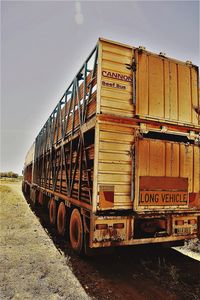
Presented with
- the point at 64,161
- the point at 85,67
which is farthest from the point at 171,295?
the point at 85,67

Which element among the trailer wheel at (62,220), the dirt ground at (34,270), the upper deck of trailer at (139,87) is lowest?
the dirt ground at (34,270)

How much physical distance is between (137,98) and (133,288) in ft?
11.5

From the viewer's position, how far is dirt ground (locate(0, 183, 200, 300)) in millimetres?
3641

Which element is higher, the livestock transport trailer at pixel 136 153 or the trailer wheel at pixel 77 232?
the livestock transport trailer at pixel 136 153

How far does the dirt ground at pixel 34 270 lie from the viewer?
3596 mm

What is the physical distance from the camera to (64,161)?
707 cm

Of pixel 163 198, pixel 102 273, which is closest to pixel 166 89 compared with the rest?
pixel 163 198

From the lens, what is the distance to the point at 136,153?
4.68 metres

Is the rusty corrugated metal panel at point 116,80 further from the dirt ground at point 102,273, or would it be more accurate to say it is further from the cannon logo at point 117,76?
the dirt ground at point 102,273

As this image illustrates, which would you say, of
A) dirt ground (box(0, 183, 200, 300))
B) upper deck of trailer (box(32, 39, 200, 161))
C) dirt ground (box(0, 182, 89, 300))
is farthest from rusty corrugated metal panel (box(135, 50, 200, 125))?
dirt ground (box(0, 182, 89, 300))

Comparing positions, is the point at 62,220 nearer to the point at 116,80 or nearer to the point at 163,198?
the point at 163,198

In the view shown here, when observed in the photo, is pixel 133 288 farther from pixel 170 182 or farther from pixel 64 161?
pixel 64 161

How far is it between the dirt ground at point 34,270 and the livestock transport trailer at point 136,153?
2.31 ft

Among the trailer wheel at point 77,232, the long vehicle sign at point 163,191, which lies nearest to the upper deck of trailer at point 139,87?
the long vehicle sign at point 163,191
